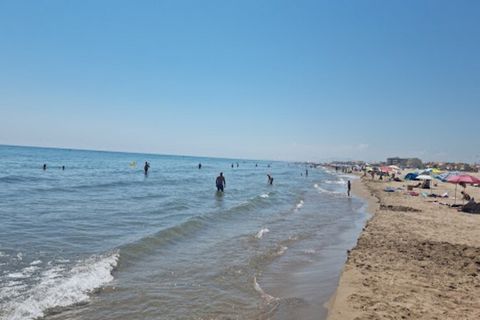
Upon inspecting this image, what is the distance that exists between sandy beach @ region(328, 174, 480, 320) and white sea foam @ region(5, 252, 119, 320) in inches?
193

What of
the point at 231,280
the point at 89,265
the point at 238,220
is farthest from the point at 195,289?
the point at 238,220

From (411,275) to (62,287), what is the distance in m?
7.62

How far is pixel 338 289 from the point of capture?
7.95m

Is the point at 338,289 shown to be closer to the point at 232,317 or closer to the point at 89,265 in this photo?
the point at 232,317

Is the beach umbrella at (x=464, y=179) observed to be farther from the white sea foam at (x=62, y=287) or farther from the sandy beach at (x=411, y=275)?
the white sea foam at (x=62, y=287)

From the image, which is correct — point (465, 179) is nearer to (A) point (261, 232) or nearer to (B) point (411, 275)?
(A) point (261, 232)

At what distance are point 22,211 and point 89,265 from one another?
9289mm

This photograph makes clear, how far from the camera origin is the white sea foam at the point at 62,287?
6660mm

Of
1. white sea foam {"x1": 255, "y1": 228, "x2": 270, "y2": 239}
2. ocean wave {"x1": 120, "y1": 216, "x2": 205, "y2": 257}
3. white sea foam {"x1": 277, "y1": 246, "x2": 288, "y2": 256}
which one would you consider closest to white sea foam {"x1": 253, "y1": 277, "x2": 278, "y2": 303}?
white sea foam {"x1": 277, "y1": 246, "x2": 288, "y2": 256}

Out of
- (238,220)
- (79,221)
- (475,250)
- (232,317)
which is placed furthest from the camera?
(238,220)

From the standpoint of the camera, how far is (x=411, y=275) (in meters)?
8.80

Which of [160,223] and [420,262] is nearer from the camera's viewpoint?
[420,262]

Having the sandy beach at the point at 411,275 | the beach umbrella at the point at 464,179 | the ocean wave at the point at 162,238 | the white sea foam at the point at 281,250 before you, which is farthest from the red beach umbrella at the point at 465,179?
the ocean wave at the point at 162,238

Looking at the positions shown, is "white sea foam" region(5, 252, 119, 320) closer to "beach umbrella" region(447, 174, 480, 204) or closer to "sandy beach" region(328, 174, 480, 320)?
"sandy beach" region(328, 174, 480, 320)
